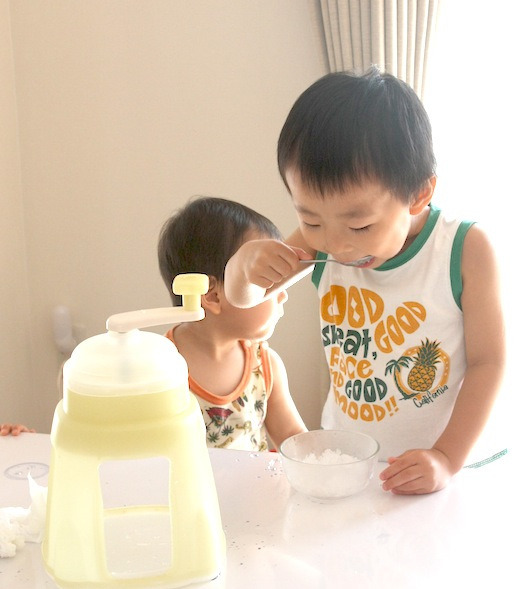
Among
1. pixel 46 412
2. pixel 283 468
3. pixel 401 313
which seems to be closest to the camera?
pixel 283 468

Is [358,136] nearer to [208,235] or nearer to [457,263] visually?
[457,263]

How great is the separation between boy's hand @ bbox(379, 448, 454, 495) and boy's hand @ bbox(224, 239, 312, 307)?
0.28 metres

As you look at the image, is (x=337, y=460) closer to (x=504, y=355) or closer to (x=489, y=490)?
(x=489, y=490)

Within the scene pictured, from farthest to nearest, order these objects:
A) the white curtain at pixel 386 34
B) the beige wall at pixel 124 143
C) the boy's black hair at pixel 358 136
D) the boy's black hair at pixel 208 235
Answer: the beige wall at pixel 124 143
the white curtain at pixel 386 34
the boy's black hair at pixel 208 235
the boy's black hair at pixel 358 136

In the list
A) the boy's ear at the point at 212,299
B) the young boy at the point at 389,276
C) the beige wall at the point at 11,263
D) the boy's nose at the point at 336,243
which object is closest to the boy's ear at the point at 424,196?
the young boy at the point at 389,276

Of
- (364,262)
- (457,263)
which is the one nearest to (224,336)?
(364,262)

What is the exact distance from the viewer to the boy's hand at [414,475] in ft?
2.84

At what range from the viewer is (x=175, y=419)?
0.69 metres

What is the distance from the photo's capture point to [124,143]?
2.44 m

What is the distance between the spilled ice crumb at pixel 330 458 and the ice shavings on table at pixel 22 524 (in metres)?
0.29

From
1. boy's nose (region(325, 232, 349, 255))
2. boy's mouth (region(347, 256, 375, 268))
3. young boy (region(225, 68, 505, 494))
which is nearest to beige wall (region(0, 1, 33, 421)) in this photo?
young boy (region(225, 68, 505, 494))

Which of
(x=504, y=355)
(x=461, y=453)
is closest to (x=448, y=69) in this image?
(x=504, y=355)

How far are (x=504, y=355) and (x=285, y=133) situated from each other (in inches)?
15.9

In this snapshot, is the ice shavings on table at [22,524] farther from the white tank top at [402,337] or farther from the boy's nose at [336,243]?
the white tank top at [402,337]
